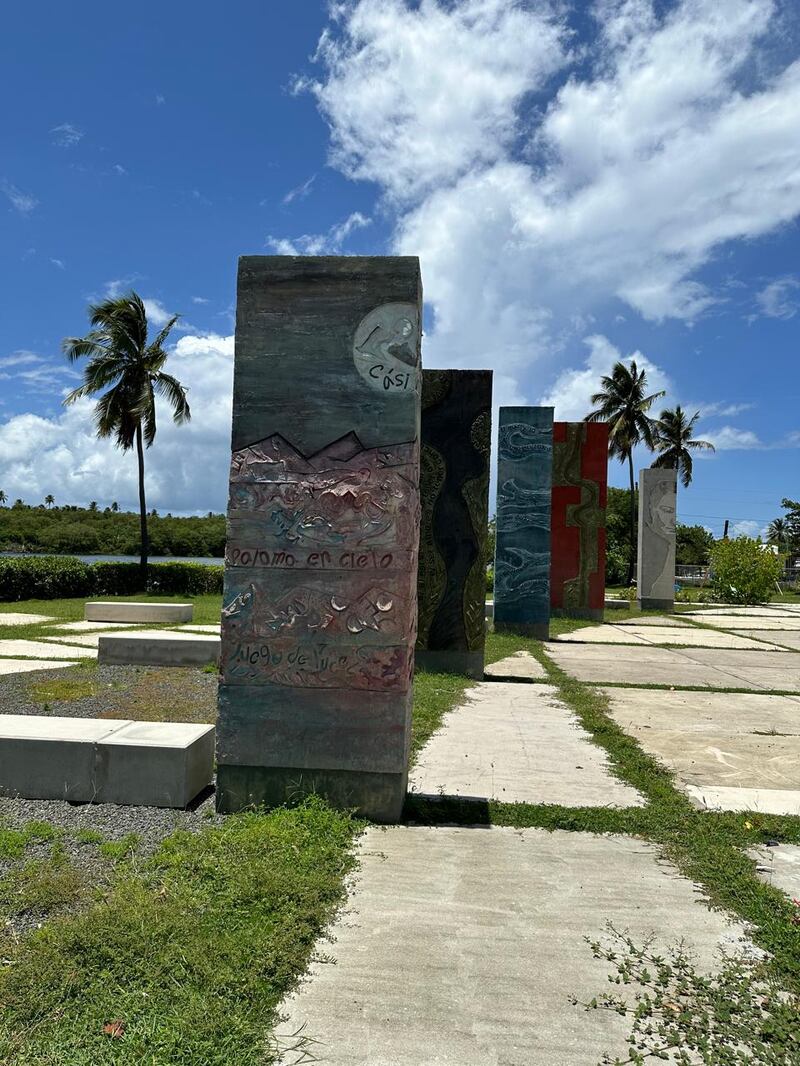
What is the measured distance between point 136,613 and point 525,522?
891 cm

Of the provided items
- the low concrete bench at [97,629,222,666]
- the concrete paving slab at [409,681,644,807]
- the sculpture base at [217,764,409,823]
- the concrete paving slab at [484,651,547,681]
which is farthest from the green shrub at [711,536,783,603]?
the sculpture base at [217,764,409,823]

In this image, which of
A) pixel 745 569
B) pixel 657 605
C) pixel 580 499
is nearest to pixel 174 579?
pixel 580 499

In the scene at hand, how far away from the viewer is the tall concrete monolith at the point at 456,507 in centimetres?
1043

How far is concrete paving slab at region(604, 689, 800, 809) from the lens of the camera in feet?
19.2

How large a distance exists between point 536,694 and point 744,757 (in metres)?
3.35

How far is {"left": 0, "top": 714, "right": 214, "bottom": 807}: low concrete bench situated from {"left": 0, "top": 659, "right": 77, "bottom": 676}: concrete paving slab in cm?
531

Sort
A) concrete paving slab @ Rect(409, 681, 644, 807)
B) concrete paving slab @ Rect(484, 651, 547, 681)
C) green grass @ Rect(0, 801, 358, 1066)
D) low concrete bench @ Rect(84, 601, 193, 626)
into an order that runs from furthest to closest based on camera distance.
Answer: low concrete bench @ Rect(84, 601, 193, 626) < concrete paving slab @ Rect(484, 651, 547, 681) < concrete paving slab @ Rect(409, 681, 644, 807) < green grass @ Rect(0, 801, 358, 1066)

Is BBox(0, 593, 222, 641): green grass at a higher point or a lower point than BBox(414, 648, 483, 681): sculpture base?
lower

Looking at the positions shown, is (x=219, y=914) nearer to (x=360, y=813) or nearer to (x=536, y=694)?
(x=360, y=813)

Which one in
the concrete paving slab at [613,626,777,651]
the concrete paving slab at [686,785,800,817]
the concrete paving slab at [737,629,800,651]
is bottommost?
the concrete paving slab at [613,626,777,651]

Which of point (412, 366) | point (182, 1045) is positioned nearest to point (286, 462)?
point (412, 366)

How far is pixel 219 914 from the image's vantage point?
312cm

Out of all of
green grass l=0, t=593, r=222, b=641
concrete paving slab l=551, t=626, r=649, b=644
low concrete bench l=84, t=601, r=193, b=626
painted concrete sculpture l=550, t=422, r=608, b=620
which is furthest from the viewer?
painted concrete sculpture l=550, t=422, r=608, b=620

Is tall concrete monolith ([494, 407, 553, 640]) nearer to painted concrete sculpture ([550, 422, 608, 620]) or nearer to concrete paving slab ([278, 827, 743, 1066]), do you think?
painted concrete sculpture ([550, 422, 608, 620])
